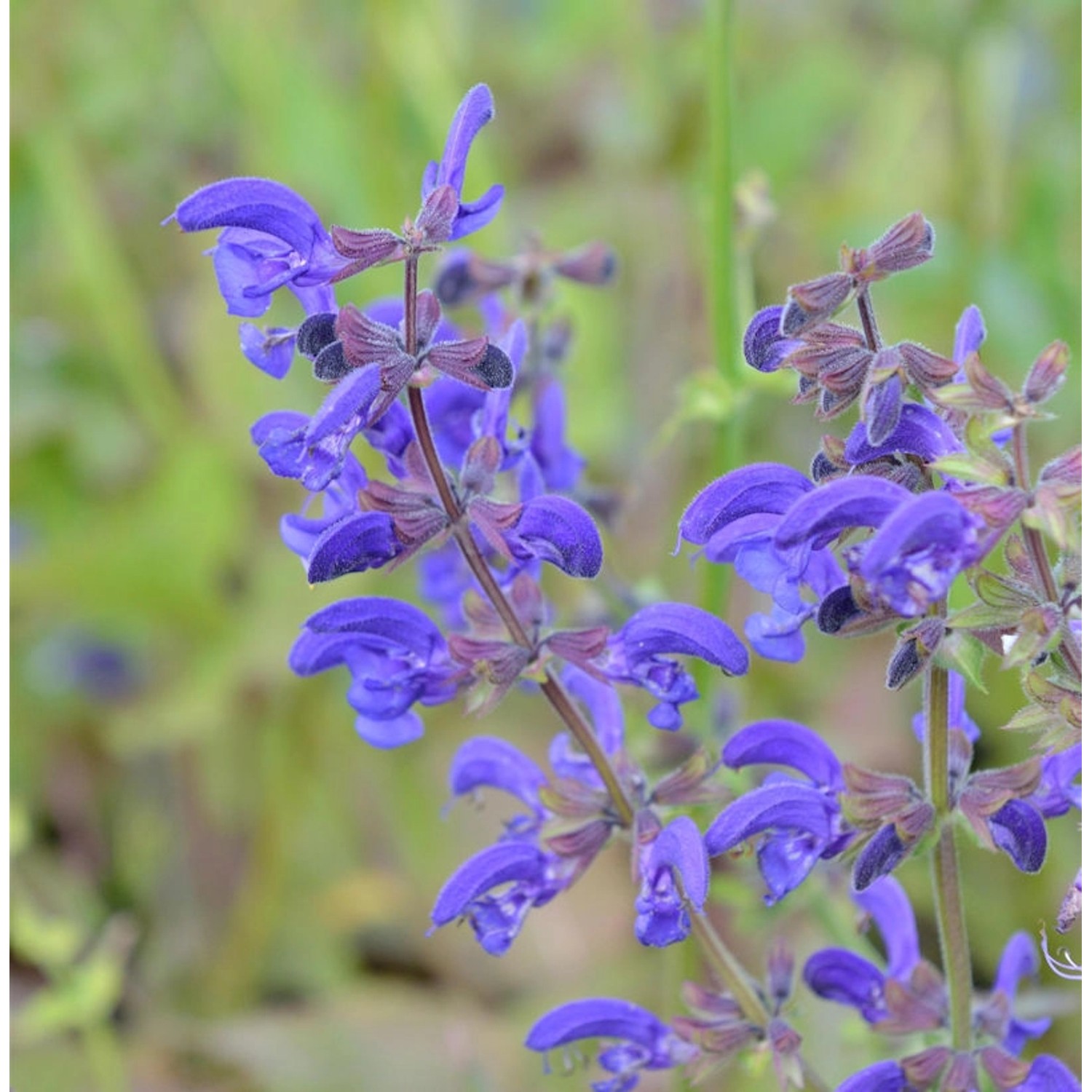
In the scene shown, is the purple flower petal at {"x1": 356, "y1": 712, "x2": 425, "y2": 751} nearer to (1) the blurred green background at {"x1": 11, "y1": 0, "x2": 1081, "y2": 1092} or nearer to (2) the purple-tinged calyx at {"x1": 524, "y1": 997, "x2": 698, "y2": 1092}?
(2) the purple-tinged calyx at {"x1": 524, "y1": 997, "x2": 698, "y2": 1092}

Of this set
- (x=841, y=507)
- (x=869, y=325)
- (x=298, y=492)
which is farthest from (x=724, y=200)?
(x=298, y=492)

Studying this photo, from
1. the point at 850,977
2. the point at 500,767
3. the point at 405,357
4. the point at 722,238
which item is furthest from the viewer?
the point at 722,238

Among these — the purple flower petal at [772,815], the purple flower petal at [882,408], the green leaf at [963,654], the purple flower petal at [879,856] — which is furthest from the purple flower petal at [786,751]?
the purple flower petal at [882,408]

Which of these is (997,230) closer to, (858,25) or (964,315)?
(858,25)

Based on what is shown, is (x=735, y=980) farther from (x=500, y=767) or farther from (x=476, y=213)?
(x=476, y=213)

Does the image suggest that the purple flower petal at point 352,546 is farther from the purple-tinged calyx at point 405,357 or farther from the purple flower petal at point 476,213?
the purple flower petal at point 476,213
